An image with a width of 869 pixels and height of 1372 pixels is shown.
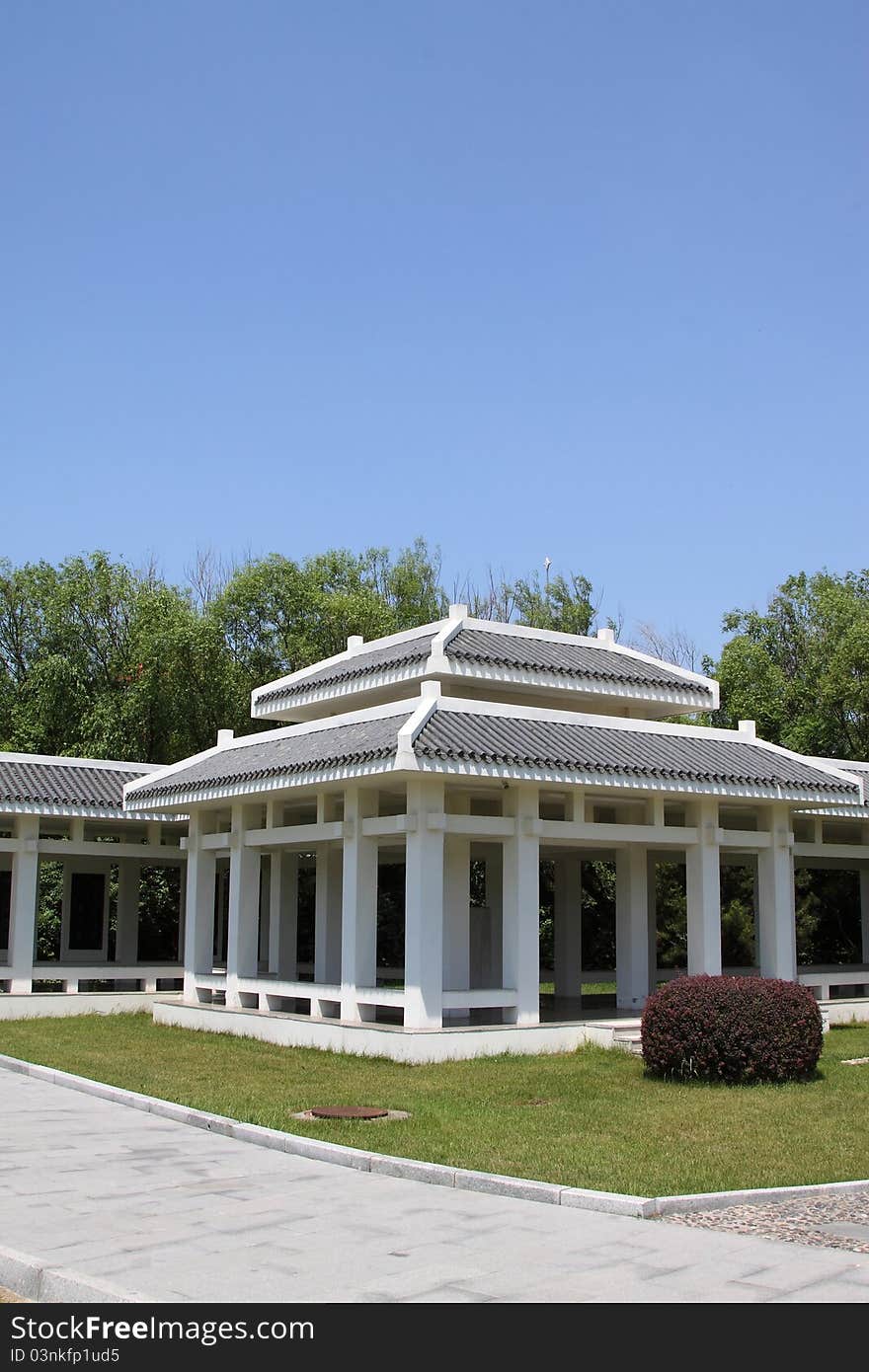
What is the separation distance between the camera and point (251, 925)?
20609 millimetres

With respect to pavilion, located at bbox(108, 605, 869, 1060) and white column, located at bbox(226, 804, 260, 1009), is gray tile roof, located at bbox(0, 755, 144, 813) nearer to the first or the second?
pavilion, located at bbox(108, 605, 869, 1060)

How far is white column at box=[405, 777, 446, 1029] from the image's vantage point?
15.9 metres

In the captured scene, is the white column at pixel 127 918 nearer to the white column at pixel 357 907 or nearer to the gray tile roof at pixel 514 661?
the gray tile roof at pixel 514 661

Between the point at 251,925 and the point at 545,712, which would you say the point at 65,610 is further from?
the point at 545,712

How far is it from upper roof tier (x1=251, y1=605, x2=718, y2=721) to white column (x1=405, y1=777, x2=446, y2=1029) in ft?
8.84

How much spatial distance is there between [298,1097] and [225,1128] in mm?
1981

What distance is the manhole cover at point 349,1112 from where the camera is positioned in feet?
37.8

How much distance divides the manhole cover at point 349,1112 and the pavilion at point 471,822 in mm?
3458

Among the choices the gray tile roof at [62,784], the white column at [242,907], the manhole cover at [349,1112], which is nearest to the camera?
the manhole cover at [349,1112]

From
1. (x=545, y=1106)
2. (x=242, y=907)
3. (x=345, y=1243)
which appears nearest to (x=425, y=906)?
A: (x=545, y=1106)

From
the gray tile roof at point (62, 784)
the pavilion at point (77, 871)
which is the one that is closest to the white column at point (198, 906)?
the pavilion at point (77, 871)

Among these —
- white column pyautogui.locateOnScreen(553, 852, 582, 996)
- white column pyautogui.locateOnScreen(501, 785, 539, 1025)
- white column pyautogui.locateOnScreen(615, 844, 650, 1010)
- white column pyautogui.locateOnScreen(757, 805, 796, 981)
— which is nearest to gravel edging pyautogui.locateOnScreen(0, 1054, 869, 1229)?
white column pyautogui.locateOnScreen(501, 785, 539, 1025)

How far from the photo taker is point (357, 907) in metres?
17.2
